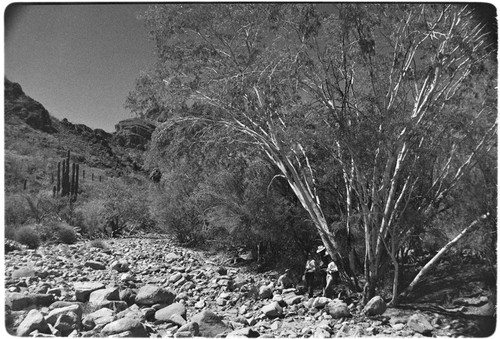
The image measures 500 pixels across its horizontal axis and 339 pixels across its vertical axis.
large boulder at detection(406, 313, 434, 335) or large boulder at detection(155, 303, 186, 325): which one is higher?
large boulder at detection(406, 313, 434, 335)

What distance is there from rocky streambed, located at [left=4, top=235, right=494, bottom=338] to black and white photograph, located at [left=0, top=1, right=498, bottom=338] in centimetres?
3

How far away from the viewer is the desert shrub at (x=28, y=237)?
8.08 m

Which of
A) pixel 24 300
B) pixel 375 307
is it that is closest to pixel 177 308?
pixel 24 300

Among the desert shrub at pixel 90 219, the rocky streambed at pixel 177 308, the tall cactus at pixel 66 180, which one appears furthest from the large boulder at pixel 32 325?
the tall cactus at pixel 66 180

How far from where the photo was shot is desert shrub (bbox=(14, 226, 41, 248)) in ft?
26.5

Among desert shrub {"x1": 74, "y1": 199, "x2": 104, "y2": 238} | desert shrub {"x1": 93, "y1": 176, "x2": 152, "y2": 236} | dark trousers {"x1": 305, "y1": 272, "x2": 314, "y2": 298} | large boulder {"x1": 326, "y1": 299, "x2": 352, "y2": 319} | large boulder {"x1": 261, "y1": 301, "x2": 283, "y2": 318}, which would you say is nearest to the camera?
large boulder {"x1": 326, "y1": 299, "x2": 352, "y2": 319}

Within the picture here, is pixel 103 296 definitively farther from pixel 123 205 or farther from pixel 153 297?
pixel 123 205

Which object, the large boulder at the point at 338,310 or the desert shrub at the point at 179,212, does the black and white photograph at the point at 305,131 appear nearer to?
the large boulder at the point at 338,310

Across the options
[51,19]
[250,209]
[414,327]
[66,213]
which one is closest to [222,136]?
[250,209]

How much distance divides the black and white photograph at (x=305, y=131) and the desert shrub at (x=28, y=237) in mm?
247

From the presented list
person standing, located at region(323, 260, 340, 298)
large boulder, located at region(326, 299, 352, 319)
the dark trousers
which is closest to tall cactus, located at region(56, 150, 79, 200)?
the dark trousers

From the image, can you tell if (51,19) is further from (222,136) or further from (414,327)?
(414,327)

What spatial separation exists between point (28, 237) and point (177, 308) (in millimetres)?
→ 5023

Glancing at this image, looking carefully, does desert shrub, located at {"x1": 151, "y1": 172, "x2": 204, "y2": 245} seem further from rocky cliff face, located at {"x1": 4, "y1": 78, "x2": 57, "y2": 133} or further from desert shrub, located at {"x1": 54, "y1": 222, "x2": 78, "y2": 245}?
rocky cliff face, located at {"x1": 4, "y1": 78, "x2": 57, "y2": 133}
